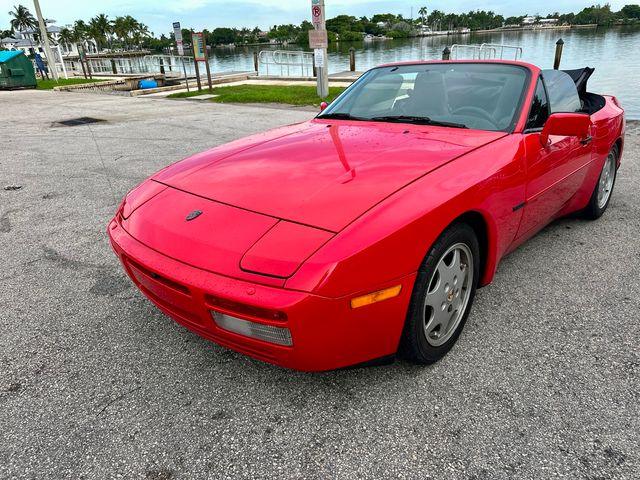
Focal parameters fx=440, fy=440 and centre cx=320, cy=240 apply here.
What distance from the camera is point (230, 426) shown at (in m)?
1.74

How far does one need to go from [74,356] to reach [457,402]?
1.82 meters

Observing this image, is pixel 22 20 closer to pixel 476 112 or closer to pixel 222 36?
pixel 222 36

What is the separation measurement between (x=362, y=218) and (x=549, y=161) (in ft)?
5.07

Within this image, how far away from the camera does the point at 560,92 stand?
3.12 meters

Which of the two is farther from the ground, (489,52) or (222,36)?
(222,36)

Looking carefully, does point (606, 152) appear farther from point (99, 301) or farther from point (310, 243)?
point (99, 301)

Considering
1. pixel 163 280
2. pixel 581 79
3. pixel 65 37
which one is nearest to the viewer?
pixel 163 280

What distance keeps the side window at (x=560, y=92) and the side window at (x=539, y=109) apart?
113 millimetres

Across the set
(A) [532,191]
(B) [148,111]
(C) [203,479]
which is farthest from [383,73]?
(B) [148,111]

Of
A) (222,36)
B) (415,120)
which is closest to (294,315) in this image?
(415,120)

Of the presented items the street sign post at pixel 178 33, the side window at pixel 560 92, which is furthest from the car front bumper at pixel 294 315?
the street sign post at pixel 178 33

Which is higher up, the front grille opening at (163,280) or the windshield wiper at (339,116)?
the windshield wiper at (339,116)

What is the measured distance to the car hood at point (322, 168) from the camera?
1.76 m

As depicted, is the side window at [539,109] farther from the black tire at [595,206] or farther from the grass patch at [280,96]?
the grass patch at [280,96]
